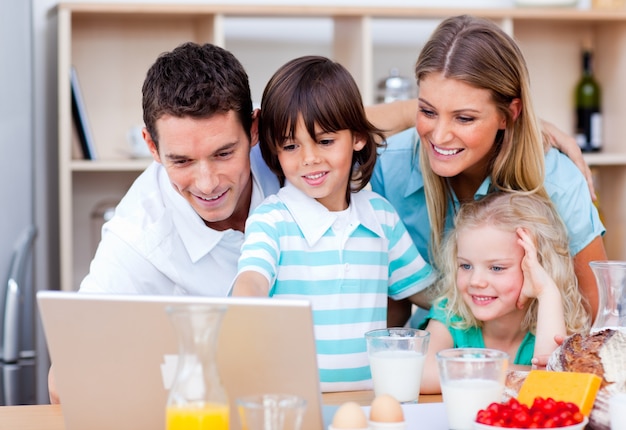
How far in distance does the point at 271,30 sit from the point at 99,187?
91 centimetres

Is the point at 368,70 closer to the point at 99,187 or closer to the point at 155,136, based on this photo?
the point at 99,187

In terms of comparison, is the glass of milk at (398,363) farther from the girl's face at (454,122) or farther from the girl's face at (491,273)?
the girl's face at (454,122)

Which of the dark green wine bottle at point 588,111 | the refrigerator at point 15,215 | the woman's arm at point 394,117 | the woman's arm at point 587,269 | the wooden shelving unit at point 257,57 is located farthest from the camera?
the dark green wine bottle at point 588,111

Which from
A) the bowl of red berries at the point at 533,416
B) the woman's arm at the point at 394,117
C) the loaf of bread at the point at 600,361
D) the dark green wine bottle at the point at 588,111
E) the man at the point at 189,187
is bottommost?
the bowl of red berries at the point at 533,416

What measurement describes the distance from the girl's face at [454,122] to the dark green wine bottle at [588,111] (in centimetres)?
197

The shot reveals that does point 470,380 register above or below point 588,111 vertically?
below

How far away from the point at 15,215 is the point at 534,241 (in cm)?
149

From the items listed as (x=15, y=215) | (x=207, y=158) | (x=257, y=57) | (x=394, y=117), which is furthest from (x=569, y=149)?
(x=257, y=57)

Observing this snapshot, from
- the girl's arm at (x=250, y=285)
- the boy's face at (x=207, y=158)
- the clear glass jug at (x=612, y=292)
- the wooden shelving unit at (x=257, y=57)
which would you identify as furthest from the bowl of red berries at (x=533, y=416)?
the wooden shelving unit at (x=257, y=57)

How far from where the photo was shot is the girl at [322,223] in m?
1.72

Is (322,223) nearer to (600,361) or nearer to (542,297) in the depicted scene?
(542,297)

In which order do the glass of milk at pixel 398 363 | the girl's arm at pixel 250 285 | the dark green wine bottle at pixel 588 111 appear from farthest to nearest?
the dark green wine bottle at pixel 588 111
the girl's arm at pixel 250 285
the glass of milk at pixel 398 363

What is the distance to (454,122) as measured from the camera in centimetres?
188

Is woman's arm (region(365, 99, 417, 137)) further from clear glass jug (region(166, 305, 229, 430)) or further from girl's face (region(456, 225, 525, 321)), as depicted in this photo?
clear glass jug (region(166, 305, 229, 430))
